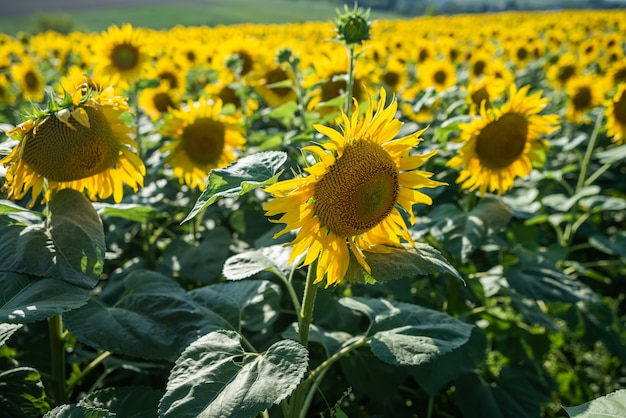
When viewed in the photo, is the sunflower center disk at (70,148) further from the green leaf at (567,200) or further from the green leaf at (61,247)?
the green leaf at (567,200)

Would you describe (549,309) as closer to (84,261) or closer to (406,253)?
(406,253)

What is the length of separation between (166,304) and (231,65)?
2419mm

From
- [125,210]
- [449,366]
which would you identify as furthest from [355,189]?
[449,366]

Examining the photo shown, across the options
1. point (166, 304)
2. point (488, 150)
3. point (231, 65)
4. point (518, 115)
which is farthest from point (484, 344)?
point (231, 65)

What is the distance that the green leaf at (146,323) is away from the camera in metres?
1.40

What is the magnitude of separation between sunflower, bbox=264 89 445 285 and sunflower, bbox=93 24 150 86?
2738 mm

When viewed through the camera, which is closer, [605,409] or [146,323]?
[605,409]

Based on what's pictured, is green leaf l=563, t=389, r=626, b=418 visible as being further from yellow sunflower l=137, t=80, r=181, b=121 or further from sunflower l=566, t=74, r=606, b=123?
sunflower l=566, t=74, r=606, b=123

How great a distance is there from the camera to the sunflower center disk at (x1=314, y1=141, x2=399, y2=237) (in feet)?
4.06

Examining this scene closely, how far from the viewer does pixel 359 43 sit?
2.13m

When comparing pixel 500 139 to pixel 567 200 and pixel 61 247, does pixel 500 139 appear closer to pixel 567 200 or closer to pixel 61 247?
pixel 567 200

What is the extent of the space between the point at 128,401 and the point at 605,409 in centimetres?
111

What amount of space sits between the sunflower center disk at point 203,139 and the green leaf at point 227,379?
1460 millimetres

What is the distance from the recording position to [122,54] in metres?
3.65
